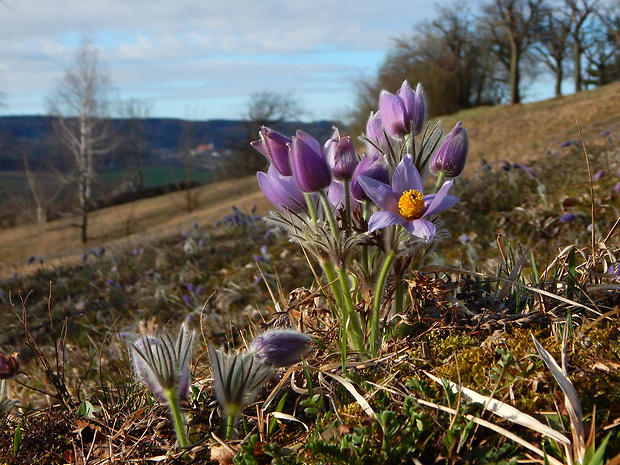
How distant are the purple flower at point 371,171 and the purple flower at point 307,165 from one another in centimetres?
9

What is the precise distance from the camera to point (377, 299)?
1.28 m

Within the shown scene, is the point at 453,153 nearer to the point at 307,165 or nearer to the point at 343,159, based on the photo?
the point at 343,159

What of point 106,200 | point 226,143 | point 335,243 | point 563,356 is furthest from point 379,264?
point 106,200

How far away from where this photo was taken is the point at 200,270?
5039 millimetres

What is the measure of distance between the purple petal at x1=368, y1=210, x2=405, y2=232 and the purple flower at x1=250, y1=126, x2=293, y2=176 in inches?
11.2

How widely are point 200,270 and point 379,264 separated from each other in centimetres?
388

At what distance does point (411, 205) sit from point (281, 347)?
480mm

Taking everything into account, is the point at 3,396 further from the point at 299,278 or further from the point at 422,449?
the point at 299,278

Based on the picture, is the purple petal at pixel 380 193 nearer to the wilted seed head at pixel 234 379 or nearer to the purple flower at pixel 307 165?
the purple flower at pixel 307 165

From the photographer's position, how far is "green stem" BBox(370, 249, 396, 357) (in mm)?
1230

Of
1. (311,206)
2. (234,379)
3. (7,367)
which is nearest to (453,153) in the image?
(311,206)

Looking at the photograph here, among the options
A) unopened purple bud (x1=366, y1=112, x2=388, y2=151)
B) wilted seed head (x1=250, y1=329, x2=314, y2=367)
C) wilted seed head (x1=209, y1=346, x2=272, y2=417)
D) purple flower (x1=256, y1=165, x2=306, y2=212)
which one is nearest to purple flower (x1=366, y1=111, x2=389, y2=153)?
unopened purple bud (x1=366, y1=112, x2=388, y2=151)

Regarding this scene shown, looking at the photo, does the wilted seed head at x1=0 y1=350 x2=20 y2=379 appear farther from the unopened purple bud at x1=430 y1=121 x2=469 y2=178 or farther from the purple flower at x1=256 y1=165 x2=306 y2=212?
the unopened purple bud at x1=430 y1=121 x2=469 y2=178

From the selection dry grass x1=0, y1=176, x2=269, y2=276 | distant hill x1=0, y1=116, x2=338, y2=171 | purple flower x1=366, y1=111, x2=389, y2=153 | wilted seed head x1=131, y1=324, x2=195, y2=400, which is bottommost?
dry grass x1=0, y1=176, x2=269, y2=276
